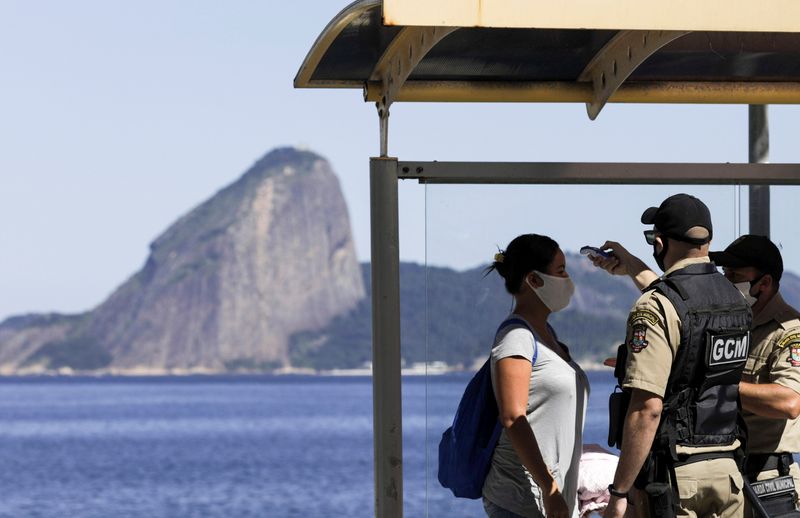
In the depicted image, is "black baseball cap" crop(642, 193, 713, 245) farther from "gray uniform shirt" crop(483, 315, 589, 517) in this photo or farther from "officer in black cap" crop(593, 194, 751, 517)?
"gray uniform shirt" crop(483, 315, 589, 517)

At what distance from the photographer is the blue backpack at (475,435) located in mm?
4688

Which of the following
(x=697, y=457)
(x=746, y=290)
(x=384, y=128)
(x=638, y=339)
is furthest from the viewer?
(x=384, y=128)

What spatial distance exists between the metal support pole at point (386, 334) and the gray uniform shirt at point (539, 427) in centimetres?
44

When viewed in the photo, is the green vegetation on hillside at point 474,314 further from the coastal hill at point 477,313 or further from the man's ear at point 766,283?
the man's ear at point 766,283

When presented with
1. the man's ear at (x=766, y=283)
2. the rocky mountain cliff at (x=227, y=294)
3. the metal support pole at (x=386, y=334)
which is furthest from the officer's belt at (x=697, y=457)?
the rocky mountain cliff at (x=227, y=294)

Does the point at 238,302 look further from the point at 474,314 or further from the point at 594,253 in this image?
the point at 594,253

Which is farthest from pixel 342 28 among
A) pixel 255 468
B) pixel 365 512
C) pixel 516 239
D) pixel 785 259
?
pixel 255 468

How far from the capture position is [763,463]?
4699 millimetres

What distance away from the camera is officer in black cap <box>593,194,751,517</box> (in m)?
4.16

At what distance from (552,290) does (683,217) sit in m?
0.62

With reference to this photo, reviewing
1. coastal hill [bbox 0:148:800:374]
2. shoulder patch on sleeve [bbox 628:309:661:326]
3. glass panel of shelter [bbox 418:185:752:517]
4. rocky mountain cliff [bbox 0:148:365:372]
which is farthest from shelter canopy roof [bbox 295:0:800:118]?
rocky mountain cliff [bbox 0:148:365:372]

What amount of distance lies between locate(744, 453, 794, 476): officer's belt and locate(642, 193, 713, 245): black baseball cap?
0.82 meters

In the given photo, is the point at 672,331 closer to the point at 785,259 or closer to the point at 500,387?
the point at 500,387

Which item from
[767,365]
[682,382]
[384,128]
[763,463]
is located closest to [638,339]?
[682,382]
